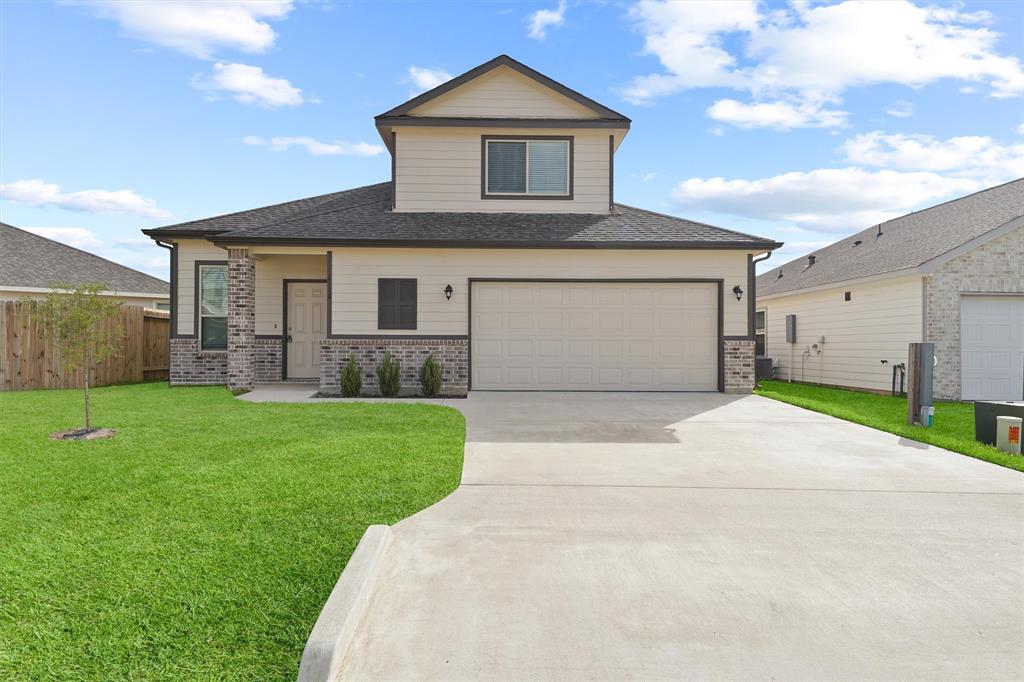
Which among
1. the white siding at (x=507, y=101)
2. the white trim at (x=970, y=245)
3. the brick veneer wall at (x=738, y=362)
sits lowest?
the brick veneer wall at (x=738, y=362)

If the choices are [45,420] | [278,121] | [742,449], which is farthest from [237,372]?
[742,449]

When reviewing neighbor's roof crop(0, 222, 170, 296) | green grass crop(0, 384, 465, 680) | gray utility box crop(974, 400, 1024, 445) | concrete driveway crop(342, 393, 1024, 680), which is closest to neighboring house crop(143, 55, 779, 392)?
green grass crop(0, 384, 465, 680)

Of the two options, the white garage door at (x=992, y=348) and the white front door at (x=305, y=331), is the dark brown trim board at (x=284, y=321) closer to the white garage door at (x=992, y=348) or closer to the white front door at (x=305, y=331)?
the white front door at (x=305, y=331)

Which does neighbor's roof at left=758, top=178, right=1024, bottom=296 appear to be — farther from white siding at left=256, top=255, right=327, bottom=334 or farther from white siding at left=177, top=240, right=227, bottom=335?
white siding at left=177, top=240, right=227, bottom=335

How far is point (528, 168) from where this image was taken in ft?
46.3

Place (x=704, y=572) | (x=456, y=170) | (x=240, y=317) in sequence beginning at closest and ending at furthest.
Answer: (x=704, y=572) → (x=240, y=317) → (x=456, y=170)

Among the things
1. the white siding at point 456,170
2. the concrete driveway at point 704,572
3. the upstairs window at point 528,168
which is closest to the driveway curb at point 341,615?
the concrete driveway at point 704,572

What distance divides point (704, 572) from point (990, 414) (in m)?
6.69

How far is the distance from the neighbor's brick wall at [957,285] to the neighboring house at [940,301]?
0.07 feet

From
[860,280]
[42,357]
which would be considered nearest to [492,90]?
[860,280]

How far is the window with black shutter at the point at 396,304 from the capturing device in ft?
42.6

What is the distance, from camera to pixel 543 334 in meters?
13.3

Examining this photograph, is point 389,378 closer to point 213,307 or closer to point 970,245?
point 213,307

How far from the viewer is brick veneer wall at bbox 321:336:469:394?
12.8m
